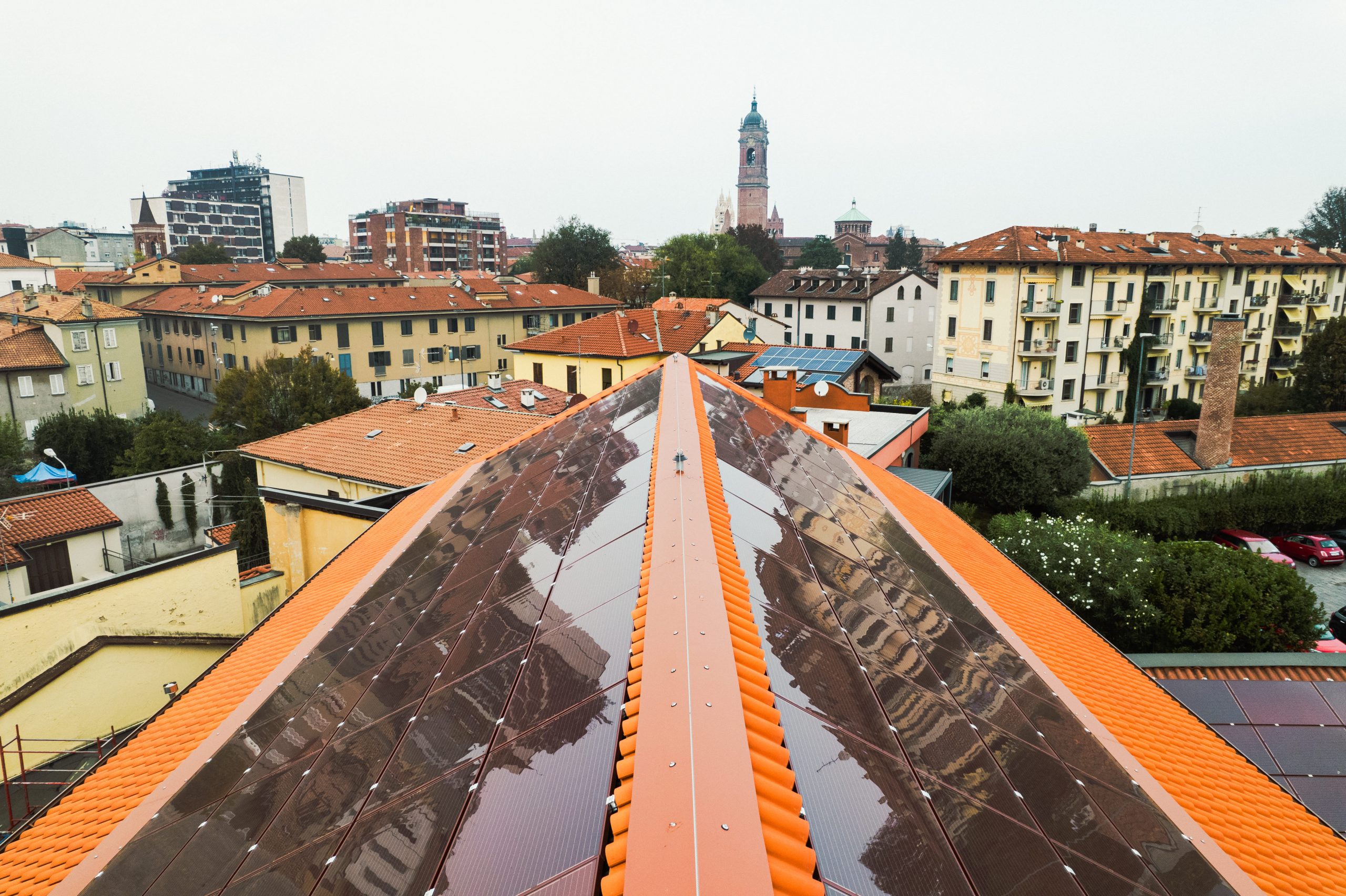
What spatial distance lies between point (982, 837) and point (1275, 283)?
8146 cm

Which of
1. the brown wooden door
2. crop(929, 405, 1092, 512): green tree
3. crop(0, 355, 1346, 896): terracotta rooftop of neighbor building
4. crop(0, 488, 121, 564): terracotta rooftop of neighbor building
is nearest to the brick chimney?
crop(929, 405, 1092, 512): green tree

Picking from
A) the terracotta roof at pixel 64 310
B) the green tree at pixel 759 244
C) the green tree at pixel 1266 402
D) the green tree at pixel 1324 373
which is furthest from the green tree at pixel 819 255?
the terracotta roof at pixel 64 310

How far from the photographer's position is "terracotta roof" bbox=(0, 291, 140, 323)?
48.9m

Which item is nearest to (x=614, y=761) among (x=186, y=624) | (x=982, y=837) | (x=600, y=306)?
(x=982, y=837)

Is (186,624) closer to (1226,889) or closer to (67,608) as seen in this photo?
(67,608)

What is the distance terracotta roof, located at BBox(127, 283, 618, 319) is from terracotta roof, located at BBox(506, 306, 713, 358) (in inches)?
658

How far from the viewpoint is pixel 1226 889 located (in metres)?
4.40

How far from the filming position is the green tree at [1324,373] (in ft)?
158

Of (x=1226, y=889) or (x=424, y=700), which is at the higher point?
(x=424, y=700)

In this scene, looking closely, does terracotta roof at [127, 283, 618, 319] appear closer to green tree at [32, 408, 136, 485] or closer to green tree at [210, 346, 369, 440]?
green tree at [210, 346, 369, 440]

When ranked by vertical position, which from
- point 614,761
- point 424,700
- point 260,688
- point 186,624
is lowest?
point 186,624

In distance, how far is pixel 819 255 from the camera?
4783 inches

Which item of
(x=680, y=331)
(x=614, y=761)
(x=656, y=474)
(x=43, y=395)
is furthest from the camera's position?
(x=680, y=331)

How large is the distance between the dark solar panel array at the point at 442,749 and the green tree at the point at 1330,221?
118 m
